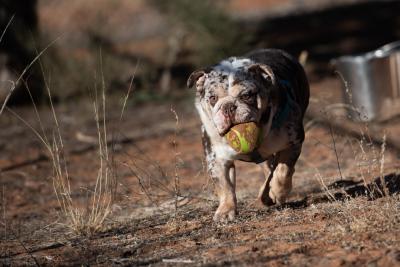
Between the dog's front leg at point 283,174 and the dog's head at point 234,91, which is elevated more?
the dog's head at point 234,91

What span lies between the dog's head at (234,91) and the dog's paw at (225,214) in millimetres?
703

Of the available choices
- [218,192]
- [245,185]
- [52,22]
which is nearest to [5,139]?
[245,185]

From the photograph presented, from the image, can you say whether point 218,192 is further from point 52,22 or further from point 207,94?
point 52,22

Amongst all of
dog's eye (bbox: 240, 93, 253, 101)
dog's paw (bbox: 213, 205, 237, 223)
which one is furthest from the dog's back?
dog's paw (bbox: 213, 205, 237, 223)

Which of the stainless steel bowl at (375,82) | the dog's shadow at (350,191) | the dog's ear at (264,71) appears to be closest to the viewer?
the dog's ear at (264,71)

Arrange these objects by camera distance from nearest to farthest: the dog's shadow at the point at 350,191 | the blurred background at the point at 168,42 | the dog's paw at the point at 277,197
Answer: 1. the dog's shadow at the point at 350,191
2. the dog's paw at the point at 277,197
3. the blurred background at the point at 168,42

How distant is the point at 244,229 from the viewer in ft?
18.0

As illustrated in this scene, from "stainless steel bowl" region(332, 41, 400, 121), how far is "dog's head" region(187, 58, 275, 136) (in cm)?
517


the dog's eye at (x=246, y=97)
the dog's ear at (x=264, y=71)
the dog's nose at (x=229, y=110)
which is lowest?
the dog's nose at (x=229, y=110)

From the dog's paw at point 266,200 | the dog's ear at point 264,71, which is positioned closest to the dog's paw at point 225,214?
the dog's paw at point 266,200

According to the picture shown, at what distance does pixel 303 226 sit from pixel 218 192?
889 millimetres

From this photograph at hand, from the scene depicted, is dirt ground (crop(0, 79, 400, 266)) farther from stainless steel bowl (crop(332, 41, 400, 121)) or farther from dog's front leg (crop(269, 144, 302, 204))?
stainless steel bowl (crop(332, 41, 400, 121))

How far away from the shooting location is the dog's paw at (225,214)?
5852mm

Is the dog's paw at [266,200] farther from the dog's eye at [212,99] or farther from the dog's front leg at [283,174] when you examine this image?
the dog's eye at [212,99]
